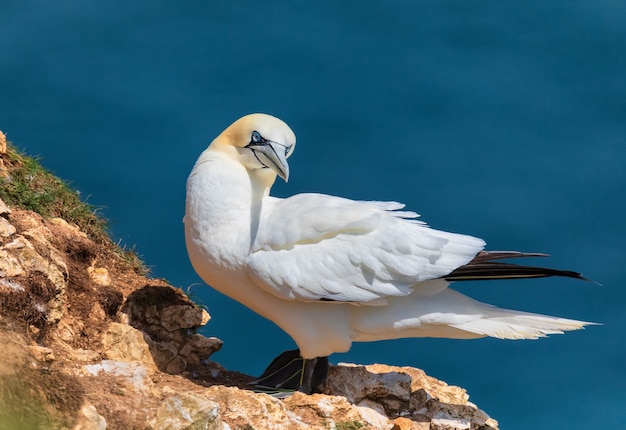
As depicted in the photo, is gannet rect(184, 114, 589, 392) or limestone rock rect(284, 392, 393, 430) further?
gannet rect(184, 114, 589, 392)

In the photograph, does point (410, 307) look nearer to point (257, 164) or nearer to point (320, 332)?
point (320, 332)

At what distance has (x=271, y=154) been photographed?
26.2ft

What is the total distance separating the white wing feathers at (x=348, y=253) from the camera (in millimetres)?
7676

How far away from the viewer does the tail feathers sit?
7695mm

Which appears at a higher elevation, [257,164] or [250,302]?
[257,164]

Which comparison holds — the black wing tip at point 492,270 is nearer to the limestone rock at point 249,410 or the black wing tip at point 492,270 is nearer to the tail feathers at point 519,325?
the tail feathers at point 519,325

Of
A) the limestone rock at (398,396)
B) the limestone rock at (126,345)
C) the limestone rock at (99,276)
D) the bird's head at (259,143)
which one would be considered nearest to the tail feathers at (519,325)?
the limestone rock at (398,396)

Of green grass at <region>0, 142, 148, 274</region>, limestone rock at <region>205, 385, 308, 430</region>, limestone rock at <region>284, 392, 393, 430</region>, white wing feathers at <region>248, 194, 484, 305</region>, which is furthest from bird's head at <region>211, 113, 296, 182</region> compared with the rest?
limestone rock at <region>205, 385, 308, 430</region>

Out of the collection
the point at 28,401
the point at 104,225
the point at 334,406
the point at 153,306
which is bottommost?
the point at 28,401

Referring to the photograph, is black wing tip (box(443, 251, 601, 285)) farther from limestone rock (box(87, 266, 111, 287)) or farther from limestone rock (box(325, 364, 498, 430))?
limestone rock (box(87, 266, 111, 287))

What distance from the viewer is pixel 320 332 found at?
791 cm

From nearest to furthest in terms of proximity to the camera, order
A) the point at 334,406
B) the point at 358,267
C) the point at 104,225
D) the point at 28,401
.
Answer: the point at 28,401 < the point at 334,406 < the point at 358,267 < the point at 104,225

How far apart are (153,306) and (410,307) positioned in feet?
5.24

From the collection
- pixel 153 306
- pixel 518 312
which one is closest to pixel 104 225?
pixel 153 306
